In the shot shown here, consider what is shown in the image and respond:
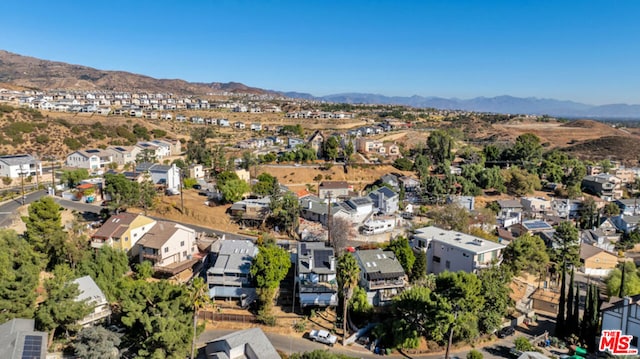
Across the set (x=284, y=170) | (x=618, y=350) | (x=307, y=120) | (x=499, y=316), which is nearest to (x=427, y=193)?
(x=284, y=170)

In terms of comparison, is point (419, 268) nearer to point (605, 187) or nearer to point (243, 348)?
point (243, 348)

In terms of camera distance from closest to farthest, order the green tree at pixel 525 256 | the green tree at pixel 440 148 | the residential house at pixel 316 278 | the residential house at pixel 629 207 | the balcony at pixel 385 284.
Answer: the residential house at pixel 316 278 < the balcony at pixel 385 284 < the green tree at pixel 525 256 < the residential house at pixel 629 207 < the green tree at pixel 440 148

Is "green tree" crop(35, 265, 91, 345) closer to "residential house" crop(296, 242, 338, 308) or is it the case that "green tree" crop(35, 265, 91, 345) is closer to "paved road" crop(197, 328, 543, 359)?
"paved road" crop(197, 328, 543, 359)

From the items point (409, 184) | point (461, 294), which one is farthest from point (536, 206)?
point (461, 294)

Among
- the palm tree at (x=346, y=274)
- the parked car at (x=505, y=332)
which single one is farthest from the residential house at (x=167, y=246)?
the parked car at (x=505, y=332)

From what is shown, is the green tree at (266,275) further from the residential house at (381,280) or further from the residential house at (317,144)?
the residential house at (317,144)

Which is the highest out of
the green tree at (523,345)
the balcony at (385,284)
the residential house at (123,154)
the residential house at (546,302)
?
the residential house at (123,154)

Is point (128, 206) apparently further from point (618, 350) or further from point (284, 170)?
point (618, 350)
